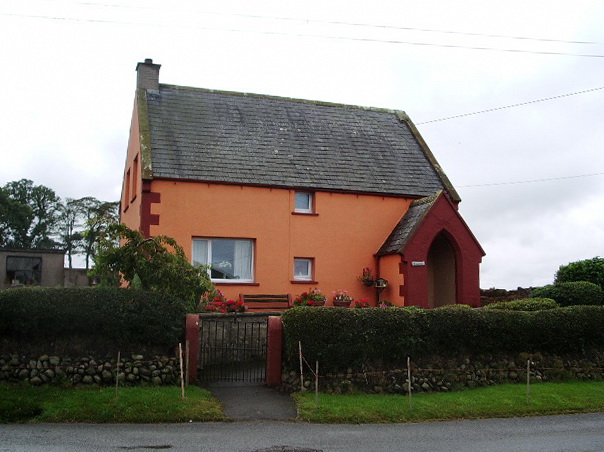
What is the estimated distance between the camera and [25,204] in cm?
6819

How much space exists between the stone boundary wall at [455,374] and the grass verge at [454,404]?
338 millimetres

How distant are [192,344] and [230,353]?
210cm

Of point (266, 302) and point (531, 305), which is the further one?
point (266, 302)

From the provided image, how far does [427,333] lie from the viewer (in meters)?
15.6

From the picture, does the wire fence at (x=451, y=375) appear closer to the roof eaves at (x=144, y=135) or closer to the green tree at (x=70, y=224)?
the roof eaves at (x=144, y=135)

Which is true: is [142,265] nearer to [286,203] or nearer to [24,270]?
[286,203]

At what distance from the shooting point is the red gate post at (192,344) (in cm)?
1477

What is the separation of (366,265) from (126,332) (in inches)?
420

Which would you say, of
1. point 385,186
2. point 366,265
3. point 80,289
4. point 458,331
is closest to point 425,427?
point 458,331

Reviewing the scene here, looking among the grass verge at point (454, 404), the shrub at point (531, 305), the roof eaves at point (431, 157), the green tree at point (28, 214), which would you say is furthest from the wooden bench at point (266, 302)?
the green tree at point (28, 214)

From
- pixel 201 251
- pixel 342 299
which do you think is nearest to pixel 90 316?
pixel 201 251

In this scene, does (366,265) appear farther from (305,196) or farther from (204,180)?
(204,180)

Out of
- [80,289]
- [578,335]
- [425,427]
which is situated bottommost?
[425,427]

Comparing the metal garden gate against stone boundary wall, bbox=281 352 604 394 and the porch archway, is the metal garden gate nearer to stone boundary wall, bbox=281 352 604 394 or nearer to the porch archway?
stone boundary wall, bbox=281 352 604 394
